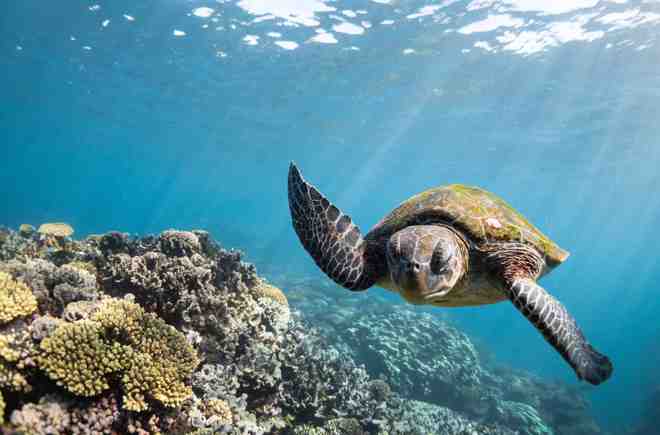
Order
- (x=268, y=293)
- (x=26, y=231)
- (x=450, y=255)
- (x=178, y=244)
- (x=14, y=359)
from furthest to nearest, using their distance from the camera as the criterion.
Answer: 1. (x=26, y=231)
2. (x=268, y=293)
3. (x=178, y=244)
4. (x=450, y=255)
5. (x=14, y=359)

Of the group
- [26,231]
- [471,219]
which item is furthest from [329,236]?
[26,231]

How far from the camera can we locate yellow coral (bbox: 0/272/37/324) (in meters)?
3.09

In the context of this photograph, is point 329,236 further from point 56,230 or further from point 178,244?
point 56,230

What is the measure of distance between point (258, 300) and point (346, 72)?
70.7ft

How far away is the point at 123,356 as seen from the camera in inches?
117

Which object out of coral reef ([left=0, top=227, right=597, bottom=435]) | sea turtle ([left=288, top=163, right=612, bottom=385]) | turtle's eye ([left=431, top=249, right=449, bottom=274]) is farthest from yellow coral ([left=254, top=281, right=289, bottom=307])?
turtle's eye ([left=431, top=249, right=449, bottom=274])

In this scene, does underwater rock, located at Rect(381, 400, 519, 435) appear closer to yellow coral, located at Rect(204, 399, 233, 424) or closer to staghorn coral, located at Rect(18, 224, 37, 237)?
yellow coral, located at Rect(204, 399, 233, 424)

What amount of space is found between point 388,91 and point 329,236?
2441 centimetres

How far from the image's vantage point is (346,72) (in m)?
24.0

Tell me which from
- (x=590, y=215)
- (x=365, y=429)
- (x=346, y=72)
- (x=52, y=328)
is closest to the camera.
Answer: (x=52, y=328)

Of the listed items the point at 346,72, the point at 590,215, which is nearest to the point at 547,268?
the point at 346,72

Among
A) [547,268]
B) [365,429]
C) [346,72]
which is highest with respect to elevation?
[346,72]

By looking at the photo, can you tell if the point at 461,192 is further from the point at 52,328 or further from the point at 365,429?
the point at 52,328

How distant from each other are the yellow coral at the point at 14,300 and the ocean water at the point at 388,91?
54.9ft
